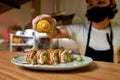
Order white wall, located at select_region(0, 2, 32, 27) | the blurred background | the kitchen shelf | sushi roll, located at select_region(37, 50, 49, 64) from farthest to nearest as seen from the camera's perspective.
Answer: white wall, located at select_region(0, 2, 32, 27) → the kitchen shelf → the blurred background → sushi roll, located at select_region(37, 50, 49, 64)

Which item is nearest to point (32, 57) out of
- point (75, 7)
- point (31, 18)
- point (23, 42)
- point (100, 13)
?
point (100, 13)

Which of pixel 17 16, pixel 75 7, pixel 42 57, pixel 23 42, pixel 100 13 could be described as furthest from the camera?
pixel 17 16

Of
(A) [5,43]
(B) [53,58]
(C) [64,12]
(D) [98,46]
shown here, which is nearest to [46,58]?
(B) [53,58]

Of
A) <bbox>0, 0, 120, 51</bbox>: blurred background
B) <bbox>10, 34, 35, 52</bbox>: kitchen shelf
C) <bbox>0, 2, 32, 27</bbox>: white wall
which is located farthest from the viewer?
<bbox>0, 2, 32, 27</bbox>: white wall

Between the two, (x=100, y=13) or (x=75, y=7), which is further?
(x=75, y=7)

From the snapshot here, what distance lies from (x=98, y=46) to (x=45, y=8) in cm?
212

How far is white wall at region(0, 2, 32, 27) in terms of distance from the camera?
398 cm

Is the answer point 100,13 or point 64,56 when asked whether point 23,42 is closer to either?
point 100,13

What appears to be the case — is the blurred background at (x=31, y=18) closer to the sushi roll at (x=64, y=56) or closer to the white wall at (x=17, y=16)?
the white wall at (x=17, y=16)

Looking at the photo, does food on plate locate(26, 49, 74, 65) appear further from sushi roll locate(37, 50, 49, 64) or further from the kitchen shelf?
the kitchen shelf

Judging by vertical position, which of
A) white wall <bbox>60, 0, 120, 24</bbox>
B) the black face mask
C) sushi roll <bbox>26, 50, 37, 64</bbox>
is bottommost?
sushi roll <bbox>26, 50, 37, 64</bbox>

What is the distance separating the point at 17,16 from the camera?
4066mm

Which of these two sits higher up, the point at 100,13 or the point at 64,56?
the point at 100,13

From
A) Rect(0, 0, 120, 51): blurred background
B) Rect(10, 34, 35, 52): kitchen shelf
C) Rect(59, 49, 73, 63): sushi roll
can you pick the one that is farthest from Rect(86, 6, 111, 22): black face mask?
Rect(10, 34, 35, 52): kitchen shelf
